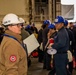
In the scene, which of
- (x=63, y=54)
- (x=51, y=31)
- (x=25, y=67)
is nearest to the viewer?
(x=25, y=67)

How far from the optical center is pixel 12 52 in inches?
130

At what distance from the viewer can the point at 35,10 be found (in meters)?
18.9

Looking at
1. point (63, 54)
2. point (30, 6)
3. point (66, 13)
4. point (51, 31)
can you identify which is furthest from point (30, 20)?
point (63, 54)

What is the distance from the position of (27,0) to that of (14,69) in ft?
50.0

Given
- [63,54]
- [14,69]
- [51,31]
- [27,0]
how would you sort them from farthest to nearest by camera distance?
[27,0], [51,31], [63,54], [14,69]

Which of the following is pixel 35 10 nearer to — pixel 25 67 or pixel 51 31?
pixel 51 31

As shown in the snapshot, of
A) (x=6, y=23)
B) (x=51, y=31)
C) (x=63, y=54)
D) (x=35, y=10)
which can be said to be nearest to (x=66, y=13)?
(x=35, y=10)

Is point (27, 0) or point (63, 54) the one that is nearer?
point (63, 54)

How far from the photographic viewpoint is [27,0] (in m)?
18.3

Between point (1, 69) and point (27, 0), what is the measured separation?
1515 centimetres

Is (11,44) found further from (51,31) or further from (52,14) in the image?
(52,14)

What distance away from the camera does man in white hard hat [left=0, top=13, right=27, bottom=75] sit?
3297 mm

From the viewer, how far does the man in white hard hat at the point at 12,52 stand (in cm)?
330

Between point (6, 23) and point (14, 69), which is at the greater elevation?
point (6, 23)
